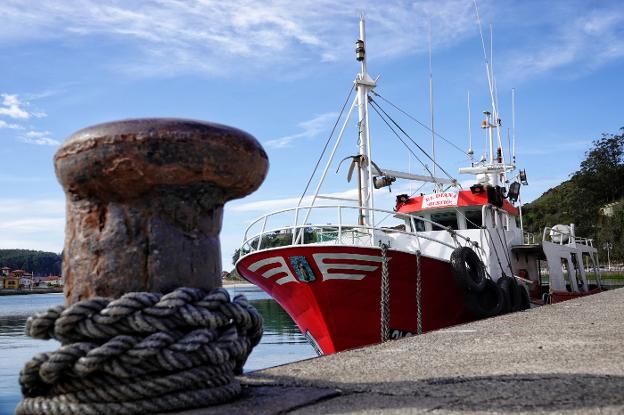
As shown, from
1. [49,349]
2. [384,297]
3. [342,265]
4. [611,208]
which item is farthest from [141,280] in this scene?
[611,208]

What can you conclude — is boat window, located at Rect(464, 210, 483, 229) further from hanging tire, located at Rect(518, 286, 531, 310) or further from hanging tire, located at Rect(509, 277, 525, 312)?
hanging tire, located at Rect(509, 277, 525, 312)

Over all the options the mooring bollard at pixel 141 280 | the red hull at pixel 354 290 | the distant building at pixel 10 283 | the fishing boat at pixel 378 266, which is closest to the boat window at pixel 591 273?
the fishing boat at pixel 378 266

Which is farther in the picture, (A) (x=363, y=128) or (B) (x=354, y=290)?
(A) (x=363, y=128)

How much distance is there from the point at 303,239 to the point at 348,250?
122 cm

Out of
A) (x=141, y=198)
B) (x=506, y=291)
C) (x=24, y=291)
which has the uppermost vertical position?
(x=141, y=198)

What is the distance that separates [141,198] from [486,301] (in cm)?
975

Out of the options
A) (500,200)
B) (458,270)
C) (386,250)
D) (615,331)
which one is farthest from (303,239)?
(615,331)

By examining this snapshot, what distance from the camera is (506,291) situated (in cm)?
1197

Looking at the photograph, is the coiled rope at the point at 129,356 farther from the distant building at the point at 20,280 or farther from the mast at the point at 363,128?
the distant building at the point at 20,280

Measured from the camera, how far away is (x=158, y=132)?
2.39 m

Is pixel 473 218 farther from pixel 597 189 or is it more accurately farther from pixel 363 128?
pixel 597 189

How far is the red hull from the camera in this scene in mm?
10438

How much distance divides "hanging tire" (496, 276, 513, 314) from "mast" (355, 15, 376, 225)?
2.72m

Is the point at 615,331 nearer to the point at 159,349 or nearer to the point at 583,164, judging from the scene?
the point at 159,349
